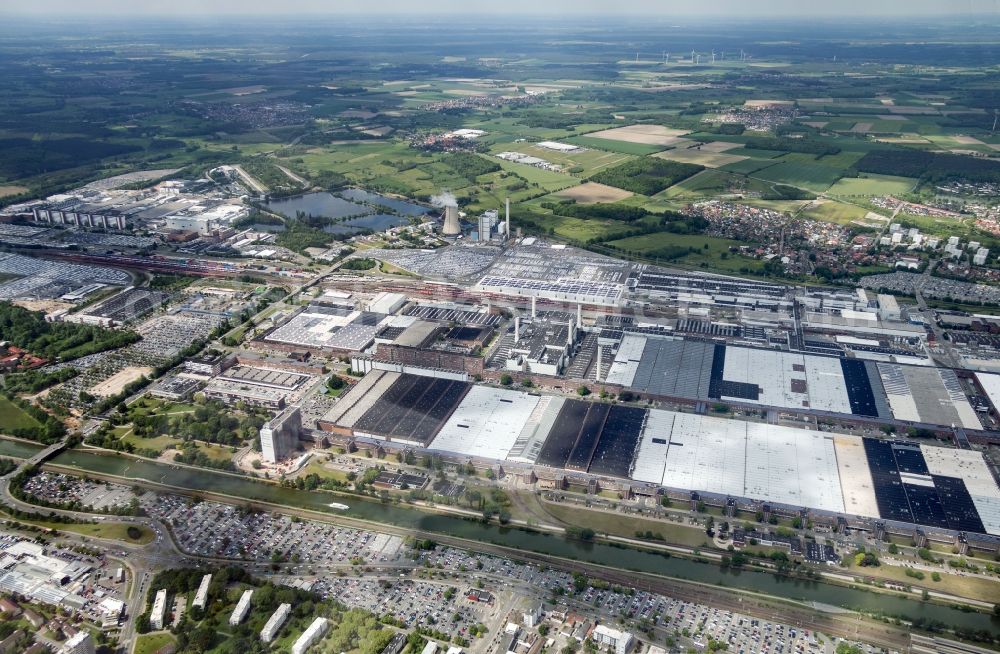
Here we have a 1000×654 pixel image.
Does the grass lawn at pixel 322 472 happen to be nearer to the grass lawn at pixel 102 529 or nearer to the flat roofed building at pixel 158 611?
the grass lawn at pixel 102 529

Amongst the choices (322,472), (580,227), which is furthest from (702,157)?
(322,472)

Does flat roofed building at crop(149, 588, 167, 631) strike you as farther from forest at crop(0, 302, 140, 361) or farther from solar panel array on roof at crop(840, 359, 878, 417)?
solar panel array on roof at crop(840, 359, 878, 417)

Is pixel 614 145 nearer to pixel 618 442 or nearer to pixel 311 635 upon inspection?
pixel 618 442

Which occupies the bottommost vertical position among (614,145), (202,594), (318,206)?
(202,594)

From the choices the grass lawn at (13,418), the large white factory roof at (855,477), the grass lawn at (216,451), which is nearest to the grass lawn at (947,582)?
the large white factory roof at (855,477)

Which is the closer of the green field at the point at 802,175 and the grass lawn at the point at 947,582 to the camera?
the grass lawn at the point at 947,582

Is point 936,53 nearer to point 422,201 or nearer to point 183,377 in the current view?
point 422,201
